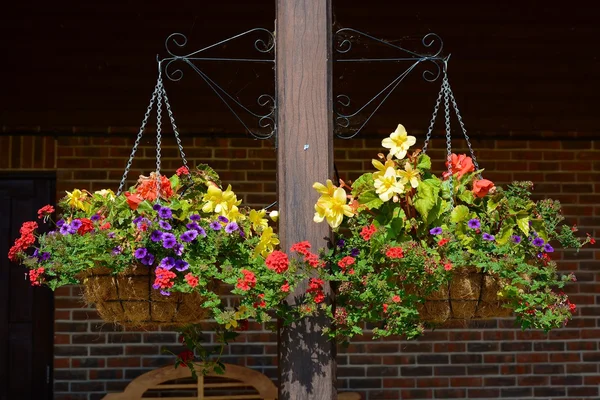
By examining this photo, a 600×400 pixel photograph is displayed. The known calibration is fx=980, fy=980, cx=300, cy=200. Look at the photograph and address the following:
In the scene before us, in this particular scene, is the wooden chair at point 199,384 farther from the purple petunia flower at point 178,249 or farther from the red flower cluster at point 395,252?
the red flower cluster at point 395,252

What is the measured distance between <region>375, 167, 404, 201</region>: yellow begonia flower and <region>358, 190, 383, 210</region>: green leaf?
3 centimetres

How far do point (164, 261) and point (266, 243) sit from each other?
37 cm

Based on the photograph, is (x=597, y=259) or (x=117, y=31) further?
(x=597, y=259)

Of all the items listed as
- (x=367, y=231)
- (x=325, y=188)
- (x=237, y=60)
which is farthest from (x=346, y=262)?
(x=237, y=60)

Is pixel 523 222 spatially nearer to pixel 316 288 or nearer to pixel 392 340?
pixel 316 288

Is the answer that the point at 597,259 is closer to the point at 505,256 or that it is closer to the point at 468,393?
the point at 468,393

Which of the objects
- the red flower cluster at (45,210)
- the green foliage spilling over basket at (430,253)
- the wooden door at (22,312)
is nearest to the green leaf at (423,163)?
the green foliage spilling over basket at (430,253)

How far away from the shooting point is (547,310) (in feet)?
9.83

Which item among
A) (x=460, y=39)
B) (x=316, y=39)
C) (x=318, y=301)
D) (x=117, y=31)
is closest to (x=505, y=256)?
(x=318, y=301)

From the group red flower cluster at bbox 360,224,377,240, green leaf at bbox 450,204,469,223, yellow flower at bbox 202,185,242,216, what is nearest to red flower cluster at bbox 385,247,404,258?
red flower cluster at bbox 360,224,377,240

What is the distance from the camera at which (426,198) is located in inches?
119

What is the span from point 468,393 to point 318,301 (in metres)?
2.69

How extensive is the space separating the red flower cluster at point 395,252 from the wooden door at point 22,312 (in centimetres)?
293

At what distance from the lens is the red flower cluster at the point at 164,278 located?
2.90 m
